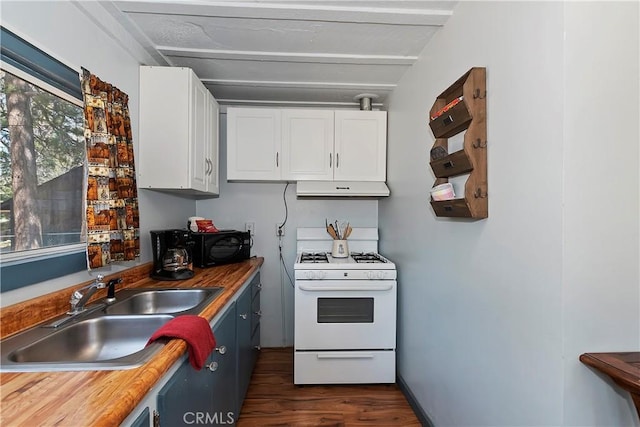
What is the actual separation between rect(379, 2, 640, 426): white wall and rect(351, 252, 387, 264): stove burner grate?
103 cm

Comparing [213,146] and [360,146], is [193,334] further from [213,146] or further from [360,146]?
[360,146]

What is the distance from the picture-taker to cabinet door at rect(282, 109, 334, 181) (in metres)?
2.47

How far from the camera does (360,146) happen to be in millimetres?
2498

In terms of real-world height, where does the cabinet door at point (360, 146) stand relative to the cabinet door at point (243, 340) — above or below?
above

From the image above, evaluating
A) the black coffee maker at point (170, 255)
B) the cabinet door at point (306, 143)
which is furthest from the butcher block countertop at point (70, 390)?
the cabinet door at point (306, 143)

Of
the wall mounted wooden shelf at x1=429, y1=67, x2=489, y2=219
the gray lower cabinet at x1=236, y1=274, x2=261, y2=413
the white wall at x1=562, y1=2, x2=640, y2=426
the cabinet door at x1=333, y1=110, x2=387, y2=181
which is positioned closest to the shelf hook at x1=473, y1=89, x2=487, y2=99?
the wall mounted wooden shelf at x1=429, y1=67, x2=489, y2=219

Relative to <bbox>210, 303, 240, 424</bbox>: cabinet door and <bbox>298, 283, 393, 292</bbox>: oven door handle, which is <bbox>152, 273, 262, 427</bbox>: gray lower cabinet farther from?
<bbox>298, 283, 393, 292</bbox>: oven door handle

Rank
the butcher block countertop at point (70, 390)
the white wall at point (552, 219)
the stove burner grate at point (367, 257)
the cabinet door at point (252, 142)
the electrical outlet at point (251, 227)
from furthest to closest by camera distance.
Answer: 1. the electrical outlet at point (251, 227)
2. the cabinet door at point (252, 142)
3. the stove burner grate at point (367, 257)
4. the white wall at point (552, 219)
5. the butcher block countertop at point (70, 390)

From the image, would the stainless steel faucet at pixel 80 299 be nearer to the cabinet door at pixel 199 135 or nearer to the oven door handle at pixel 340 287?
the cabinet door at pixel 199 135

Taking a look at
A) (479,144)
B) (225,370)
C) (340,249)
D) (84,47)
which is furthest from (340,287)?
(84,47)

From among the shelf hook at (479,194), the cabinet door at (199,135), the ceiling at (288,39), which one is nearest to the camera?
the shelf hook at (479,194)

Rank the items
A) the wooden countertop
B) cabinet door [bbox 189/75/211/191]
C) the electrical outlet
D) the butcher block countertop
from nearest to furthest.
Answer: the butcher block countertop → the wooden countertop → cabinet door [bbox 189/75/211/191] → the electrical outlet

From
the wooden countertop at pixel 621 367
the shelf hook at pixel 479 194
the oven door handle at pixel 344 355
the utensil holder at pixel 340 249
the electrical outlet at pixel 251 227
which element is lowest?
the oven door handle at pixel 344 355

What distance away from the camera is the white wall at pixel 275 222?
2.80 meters
